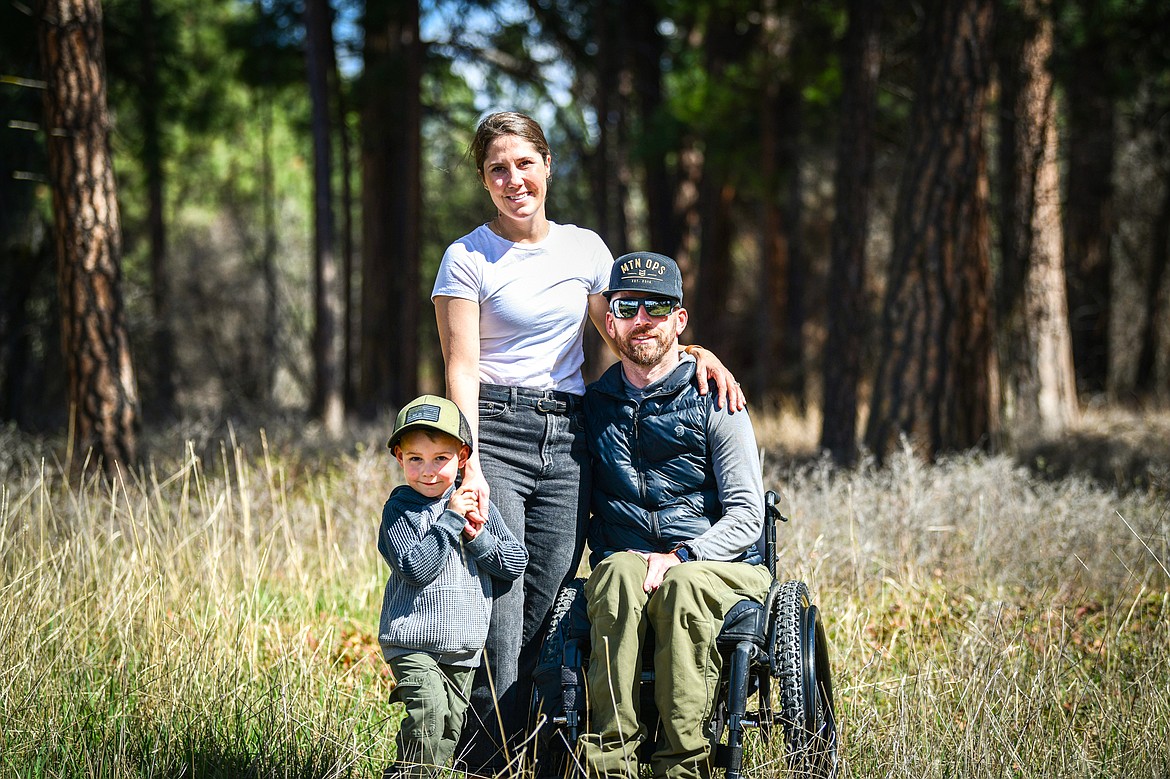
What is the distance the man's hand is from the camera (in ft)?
10.3

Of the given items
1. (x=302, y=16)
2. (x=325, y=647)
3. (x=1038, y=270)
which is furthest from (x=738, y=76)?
(x=325, y=647)

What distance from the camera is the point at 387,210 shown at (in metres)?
16.4

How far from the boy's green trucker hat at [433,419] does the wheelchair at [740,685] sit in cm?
68

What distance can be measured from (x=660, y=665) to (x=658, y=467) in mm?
701

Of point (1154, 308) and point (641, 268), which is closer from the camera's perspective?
point (641, 268)

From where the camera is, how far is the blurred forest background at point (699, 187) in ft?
26.7

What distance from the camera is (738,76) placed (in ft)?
45.3

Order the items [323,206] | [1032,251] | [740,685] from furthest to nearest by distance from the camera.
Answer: [323,206] < [1032,251] < [740,685]

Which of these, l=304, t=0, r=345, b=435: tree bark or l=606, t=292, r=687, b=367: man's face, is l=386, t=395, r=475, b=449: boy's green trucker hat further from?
l=304, t=0, r=345, b=435: tree bark

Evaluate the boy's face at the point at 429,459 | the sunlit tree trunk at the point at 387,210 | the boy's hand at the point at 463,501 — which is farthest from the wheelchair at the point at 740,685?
the sunlit tree trunk at the point at 387,210

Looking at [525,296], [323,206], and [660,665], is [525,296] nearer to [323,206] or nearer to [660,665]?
[660,665]

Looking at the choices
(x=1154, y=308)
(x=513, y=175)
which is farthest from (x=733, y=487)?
(x=1154, y=308)

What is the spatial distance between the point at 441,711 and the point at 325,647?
183cm

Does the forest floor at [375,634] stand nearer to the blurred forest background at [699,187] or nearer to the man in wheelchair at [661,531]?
the man in wheelchair at [661,531]
